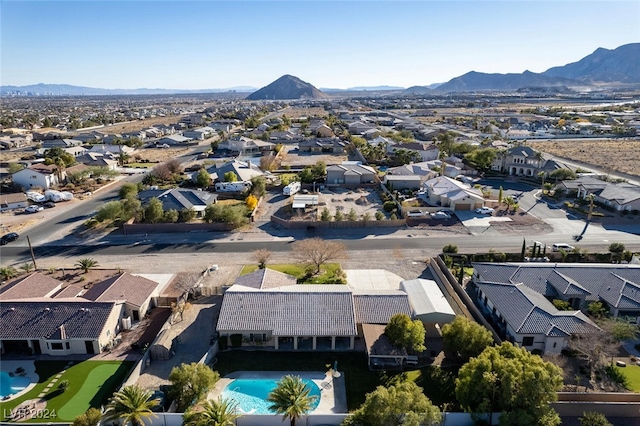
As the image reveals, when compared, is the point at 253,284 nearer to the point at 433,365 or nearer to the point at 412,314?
the point at 412,314

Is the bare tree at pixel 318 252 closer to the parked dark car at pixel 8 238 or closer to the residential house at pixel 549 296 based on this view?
the residential house at pixel 549 296

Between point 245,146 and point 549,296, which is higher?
point 245,146

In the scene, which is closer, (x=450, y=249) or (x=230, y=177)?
(x=450, y=249)

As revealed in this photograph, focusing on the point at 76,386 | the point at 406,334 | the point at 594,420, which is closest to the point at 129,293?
the point at 76,386

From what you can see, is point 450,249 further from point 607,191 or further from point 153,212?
point 153,212

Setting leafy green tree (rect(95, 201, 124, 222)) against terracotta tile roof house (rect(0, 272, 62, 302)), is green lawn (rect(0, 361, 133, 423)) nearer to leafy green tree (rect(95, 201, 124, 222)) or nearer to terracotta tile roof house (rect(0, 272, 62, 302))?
terracotta tile roof house (rect(0, 272, 62, 302))

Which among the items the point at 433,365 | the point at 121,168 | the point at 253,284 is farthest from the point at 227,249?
the point at 121,168
